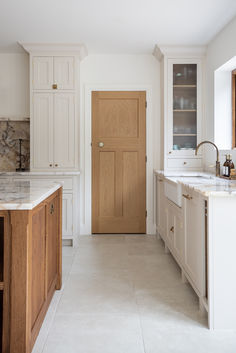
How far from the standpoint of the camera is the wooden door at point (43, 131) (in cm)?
392

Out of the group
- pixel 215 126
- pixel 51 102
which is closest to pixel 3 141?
pixel 51 102

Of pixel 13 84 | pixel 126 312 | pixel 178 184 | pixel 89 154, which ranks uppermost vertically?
pixel 13 84

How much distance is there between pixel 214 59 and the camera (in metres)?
3.66

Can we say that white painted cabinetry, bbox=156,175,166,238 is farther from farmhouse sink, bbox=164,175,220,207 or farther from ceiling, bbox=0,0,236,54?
ceiling, bbox=0,0,236,54

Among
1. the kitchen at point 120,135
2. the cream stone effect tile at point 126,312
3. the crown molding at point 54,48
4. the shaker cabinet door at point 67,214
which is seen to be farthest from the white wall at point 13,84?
the cream stone effect tile at point 126,312

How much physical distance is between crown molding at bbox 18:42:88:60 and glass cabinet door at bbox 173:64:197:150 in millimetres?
1295

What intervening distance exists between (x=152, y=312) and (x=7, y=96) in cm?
347

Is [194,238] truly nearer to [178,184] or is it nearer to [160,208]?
[178,184]

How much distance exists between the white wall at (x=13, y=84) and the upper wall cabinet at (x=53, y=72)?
0.39 meters

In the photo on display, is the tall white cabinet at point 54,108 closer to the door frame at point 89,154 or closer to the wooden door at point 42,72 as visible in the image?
the wooden door at point 42,72

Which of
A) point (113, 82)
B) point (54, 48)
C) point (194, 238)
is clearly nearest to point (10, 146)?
point (54, 48)

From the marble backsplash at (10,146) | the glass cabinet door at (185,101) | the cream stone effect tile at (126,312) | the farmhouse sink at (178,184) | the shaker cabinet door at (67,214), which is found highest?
the glass cabinet door at (185,101)

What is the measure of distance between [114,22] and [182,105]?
138 centimetres

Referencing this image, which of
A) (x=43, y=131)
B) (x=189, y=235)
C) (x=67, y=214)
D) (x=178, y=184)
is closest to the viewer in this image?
(x=189, y=235)
